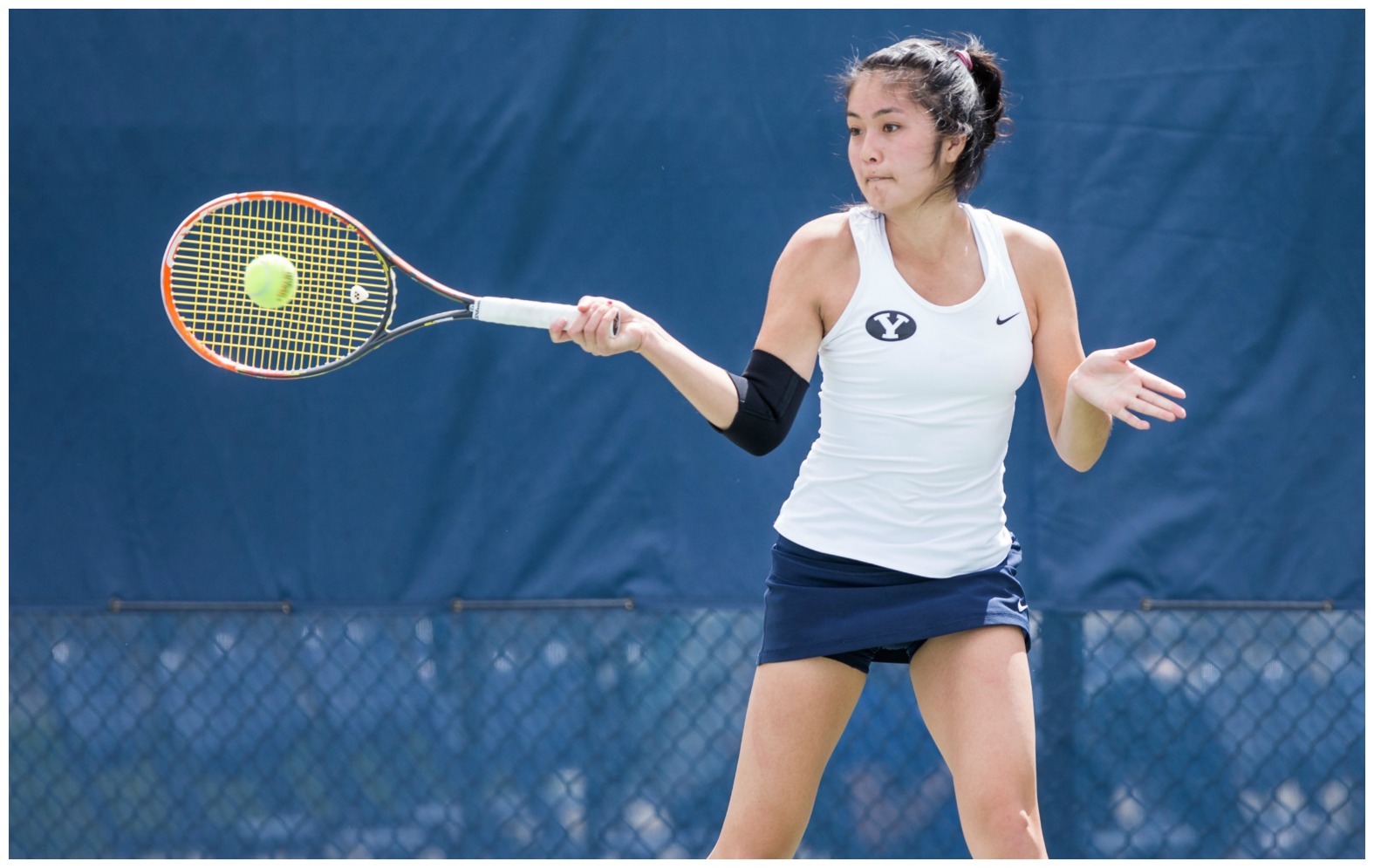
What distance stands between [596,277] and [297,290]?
85cm

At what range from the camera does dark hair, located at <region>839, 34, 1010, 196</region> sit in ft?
7.13

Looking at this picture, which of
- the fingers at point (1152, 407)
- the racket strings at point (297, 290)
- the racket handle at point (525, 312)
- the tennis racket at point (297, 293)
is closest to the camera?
the fingers at point (1152, 407)

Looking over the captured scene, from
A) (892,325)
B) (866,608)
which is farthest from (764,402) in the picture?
(866,608)

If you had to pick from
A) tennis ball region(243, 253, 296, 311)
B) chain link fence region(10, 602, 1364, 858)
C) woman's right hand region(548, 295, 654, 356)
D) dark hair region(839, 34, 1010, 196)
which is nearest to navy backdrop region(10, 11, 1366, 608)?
chain link fence region(10, 602, 1364, 858)

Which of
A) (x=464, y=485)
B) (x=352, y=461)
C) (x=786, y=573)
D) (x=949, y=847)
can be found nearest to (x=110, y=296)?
(x=352, y=461)

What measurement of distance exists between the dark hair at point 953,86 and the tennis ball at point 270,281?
3.36ft

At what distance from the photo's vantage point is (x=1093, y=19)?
3195 mm

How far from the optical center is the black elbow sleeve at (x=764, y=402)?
2.18 metres

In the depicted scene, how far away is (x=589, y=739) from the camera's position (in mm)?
3242

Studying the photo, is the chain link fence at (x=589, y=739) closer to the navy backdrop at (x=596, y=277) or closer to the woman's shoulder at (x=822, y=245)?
the navy backdrop at (x=596, y=277)

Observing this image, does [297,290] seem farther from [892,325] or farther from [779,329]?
[892,325]

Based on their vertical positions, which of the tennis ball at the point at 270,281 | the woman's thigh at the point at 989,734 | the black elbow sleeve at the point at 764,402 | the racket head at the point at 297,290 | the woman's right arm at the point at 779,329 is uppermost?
the racket head at the point at 297,290

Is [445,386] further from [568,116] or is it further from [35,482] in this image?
[35,482]

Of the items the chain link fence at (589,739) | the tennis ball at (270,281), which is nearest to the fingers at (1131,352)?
the chain link fence at (589,739)
